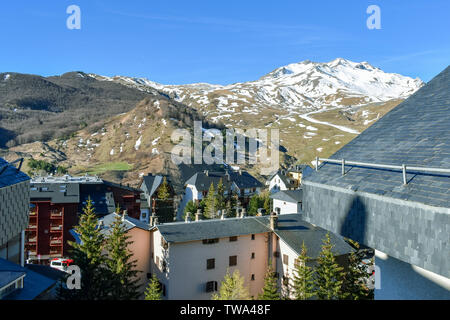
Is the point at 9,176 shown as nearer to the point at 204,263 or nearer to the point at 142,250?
the point at 142,250

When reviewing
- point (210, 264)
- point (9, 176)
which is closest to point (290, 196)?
point (210, 264)

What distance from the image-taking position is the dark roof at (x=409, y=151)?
8641 mm

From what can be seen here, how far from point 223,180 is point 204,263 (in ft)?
142

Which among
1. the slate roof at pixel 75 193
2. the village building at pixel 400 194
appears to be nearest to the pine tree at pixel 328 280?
the village building at pixel 400 194

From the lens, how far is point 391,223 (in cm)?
915

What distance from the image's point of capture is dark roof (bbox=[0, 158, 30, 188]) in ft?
81.5

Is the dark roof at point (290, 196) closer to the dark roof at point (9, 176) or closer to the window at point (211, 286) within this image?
the window at point (211, 286)

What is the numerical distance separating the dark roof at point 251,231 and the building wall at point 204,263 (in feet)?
2.31

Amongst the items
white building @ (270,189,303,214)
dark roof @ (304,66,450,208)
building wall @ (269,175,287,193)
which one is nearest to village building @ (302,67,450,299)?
dark roof @ (304,66,450,208)

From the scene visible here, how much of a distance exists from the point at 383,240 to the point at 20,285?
23032 millimetres

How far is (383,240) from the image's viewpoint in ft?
30.9

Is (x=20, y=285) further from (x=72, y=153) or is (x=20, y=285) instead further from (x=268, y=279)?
(x=72, y=153)

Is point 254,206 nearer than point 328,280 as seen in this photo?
No
